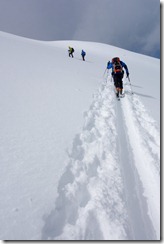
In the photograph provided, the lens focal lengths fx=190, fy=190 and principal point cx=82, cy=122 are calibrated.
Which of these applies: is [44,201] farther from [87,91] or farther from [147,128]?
[87,91]

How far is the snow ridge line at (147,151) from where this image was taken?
2988 mm

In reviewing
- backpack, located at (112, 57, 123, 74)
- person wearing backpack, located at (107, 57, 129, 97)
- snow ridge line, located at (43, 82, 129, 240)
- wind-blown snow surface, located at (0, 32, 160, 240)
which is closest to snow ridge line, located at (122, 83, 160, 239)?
wind-blown snow surface, located at (0, 32, 160, 240)

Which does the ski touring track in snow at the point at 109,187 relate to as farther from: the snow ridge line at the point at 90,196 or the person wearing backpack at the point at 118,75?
the person wearing backpack at the point at 118,75

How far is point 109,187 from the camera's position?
3.19 m

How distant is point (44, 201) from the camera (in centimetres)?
286

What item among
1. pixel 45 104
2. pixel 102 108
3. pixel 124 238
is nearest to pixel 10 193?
pixel 124 238

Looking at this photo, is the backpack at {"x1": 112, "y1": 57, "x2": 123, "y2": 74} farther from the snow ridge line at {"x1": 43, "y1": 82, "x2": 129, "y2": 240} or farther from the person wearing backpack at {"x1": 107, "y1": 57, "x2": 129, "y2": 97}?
the snow ridge line at {"x1": 43, "y1": 82, "x2": 129, "y2": 240}

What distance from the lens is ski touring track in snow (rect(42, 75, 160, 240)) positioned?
2549 millimetres

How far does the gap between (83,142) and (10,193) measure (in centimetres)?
204

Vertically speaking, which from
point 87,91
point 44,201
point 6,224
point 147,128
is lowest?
point 6,224

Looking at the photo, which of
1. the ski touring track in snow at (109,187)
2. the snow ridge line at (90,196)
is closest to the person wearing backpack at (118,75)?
the ski touring track in snow at (109,187)

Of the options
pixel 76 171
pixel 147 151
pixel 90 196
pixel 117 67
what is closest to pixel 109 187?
pixel 90 196

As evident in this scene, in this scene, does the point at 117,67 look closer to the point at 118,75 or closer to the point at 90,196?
the point at 118,75

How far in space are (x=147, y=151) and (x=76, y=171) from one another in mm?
1695
